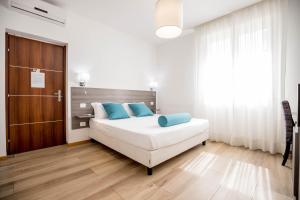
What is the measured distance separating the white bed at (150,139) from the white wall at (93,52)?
124 cm

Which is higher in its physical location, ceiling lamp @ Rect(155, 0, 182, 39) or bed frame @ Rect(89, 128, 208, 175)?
ceiling lamp @ Rect(155, 0, 182, 39)

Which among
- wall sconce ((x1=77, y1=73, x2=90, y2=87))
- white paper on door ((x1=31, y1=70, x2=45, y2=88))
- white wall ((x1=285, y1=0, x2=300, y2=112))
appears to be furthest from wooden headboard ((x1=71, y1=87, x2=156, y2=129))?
white wall ((x1=285, y1=0, x2=300, y2=112))

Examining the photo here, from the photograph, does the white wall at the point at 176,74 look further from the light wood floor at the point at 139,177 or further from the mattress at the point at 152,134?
the light wood floor at the point at 139,177

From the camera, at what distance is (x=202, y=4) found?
8.70 feet

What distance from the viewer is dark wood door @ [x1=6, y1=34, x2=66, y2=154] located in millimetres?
2430

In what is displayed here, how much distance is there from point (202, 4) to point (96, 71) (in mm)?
2731

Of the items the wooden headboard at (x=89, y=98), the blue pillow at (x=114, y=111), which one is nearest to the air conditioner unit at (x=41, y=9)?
the wooden headboard at (x=89, y=98)

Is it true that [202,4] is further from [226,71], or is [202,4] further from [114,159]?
[114,159]

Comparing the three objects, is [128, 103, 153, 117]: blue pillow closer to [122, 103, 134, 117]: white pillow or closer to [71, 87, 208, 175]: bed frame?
[122, 103, 134, 117]: white pillow

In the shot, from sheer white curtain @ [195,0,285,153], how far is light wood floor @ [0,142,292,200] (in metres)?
0.55

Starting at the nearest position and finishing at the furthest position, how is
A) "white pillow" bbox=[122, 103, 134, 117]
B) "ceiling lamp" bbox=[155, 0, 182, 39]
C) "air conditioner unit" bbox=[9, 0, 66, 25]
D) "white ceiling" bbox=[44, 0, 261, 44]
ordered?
"ceiling lamp" bbox=[155, 0, 182, 39] < "air conditioner unit" bbox=[9, 0, 66, 25] < "white ceiling" bbox=[44, 0, 261, 44] < "white pillow" bbox=[122, 103, 134, 117]

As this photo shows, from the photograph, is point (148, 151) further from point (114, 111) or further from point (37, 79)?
point (37, 79)

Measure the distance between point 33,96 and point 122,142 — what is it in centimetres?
205

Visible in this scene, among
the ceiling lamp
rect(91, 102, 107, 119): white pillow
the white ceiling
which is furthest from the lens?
rect(91, 102, 107, 119): white pillow
